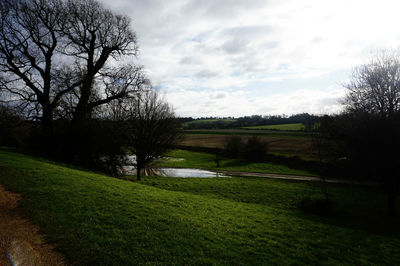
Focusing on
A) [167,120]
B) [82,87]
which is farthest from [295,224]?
[82,87]

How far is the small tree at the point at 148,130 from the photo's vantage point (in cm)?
2331

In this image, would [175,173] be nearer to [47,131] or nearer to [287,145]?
[47,131]

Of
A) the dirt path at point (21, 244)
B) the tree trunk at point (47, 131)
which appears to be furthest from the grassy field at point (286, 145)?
the dirt path at point (21, 244)

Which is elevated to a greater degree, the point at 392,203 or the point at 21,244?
the point at 21,244

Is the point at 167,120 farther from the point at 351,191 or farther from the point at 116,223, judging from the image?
the point at 351,191

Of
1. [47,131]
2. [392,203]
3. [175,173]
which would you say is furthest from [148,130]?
[392,203]

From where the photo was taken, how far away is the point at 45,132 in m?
22.8

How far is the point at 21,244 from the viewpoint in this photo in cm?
631

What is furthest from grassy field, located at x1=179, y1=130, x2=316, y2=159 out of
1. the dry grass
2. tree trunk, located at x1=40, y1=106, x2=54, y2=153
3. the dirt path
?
the dirt path

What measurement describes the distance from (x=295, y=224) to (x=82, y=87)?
75.7ft

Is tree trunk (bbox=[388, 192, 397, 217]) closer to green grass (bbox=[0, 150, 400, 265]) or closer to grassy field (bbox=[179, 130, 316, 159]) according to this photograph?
green grass (bbox=[0, 150, 400, 265])

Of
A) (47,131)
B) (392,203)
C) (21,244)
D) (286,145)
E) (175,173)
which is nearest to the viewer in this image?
(21,244)

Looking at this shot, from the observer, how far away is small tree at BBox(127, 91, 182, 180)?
23.3 metres

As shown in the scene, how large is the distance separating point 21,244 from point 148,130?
58.4ft
